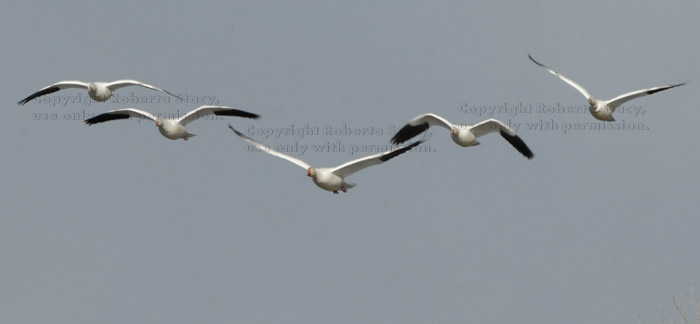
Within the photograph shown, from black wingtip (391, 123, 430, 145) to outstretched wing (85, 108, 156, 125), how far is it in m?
5.96

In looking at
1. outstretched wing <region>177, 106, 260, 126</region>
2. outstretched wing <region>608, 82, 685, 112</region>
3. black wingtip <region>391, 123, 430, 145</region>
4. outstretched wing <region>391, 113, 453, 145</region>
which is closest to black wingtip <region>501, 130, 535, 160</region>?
outstretched wing <region>391, 113, 453, 145</region>

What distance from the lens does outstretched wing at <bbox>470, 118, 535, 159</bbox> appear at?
1142 inches

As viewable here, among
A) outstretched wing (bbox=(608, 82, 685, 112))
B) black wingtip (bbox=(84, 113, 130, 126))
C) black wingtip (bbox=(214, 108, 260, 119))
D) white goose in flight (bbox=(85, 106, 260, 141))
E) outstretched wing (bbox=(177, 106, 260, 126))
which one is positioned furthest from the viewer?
black wingtip (bbox=(84, 113, 130, 126))

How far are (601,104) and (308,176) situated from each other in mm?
8354

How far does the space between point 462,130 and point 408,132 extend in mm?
1896

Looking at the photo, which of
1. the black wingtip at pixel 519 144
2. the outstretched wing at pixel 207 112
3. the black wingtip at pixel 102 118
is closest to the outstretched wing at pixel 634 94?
the black wingtip at pixel 519 144

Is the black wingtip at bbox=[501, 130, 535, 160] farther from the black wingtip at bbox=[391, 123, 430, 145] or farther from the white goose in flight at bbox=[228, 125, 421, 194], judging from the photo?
the white goose in flight at bbox=[228, 125, 421, 194]

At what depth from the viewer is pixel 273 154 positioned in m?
26.0

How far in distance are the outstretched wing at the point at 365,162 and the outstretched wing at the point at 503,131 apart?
475 centimetres

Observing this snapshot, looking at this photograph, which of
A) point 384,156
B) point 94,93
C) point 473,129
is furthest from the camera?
point 94,93

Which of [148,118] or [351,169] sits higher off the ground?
[148,118]

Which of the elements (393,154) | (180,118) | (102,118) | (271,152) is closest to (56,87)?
(102,118)

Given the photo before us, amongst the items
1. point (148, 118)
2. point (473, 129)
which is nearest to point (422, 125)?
point (473, 129)

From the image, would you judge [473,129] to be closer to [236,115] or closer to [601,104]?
[601,104]
